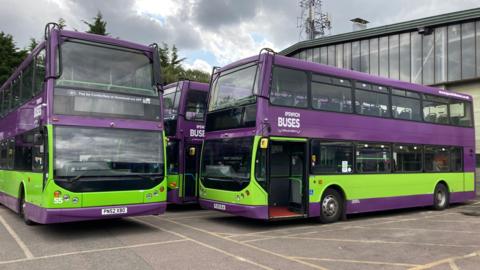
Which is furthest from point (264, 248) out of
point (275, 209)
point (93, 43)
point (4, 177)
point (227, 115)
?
point (4, 177)

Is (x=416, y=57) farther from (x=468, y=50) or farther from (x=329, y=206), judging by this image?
(x=329, y=206)

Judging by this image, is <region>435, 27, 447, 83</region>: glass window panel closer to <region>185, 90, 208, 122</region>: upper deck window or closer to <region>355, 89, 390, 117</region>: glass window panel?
<region>355, 89, 390, 117</region>: glass window panel

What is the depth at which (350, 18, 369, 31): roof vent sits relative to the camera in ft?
133

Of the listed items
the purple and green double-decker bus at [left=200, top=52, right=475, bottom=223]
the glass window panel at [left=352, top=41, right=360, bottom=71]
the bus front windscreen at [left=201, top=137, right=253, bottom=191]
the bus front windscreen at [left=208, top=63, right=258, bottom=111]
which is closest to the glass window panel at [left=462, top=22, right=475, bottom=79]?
the glass window panel at [left=352, top=41, right=360, bottom=71]

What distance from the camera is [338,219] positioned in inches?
508

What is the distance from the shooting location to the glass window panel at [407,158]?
14.5 metres

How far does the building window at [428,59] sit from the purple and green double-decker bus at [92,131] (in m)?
24.2

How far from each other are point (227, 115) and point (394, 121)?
5722mm

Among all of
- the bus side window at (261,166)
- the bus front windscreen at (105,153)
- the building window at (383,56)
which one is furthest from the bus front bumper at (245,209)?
the building window at (383,56)

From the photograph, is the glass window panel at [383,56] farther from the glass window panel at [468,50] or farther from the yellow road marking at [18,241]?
the yellow road marking at [18,241]

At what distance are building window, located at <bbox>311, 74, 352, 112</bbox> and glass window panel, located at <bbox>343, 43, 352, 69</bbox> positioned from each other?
24.2m

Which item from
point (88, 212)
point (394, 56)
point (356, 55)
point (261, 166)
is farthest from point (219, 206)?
point (356, 55)

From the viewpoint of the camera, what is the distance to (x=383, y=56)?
111ft

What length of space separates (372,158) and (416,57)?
66.6ft
